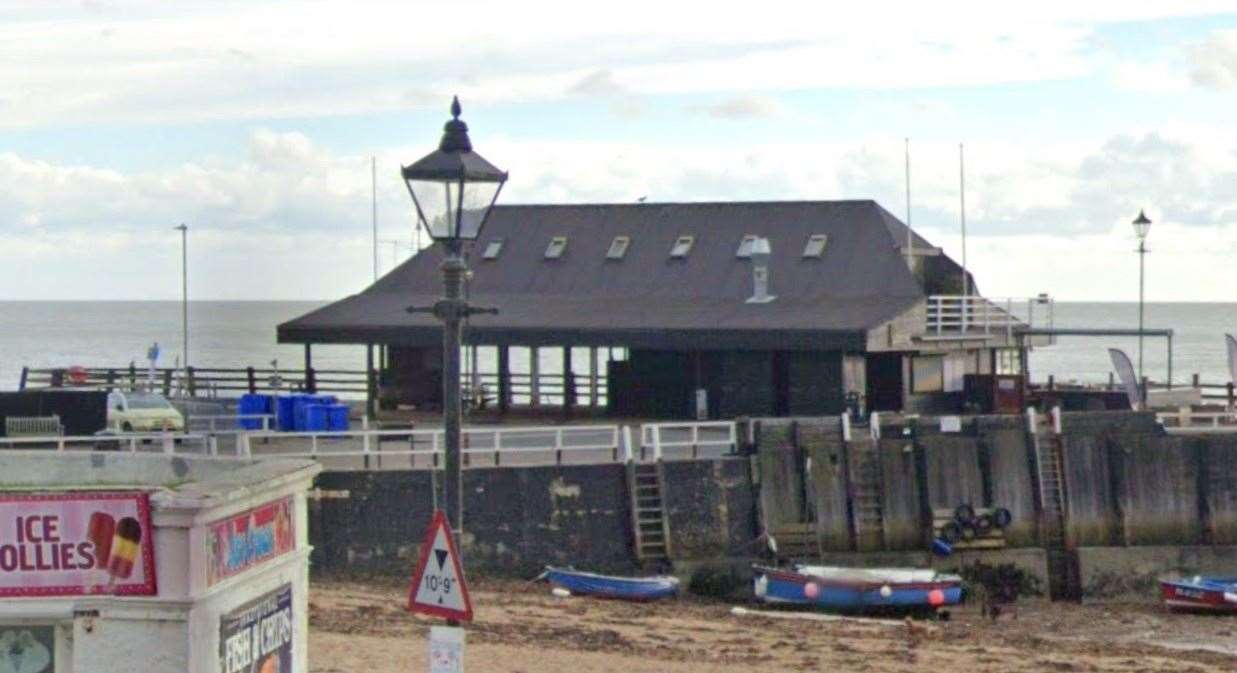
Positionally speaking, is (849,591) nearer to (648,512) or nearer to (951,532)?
(648,512)

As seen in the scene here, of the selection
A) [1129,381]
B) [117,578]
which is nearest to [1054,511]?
[1129,381]

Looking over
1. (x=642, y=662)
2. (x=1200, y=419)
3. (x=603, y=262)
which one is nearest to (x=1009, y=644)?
(x=642, y=662)

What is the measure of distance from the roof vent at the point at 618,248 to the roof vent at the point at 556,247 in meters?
1.26

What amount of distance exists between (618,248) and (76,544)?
40.9 meters

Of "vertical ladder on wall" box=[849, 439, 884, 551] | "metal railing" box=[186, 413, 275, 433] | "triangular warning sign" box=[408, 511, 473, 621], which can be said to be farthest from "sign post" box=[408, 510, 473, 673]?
"metal railing" box=[186, 413, 275, 433]

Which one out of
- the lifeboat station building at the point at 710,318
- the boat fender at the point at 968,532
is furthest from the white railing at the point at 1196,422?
the lifeboat station building at the point at 710,318

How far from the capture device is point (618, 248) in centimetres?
5572

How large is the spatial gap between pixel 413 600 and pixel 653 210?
4107 centimetres

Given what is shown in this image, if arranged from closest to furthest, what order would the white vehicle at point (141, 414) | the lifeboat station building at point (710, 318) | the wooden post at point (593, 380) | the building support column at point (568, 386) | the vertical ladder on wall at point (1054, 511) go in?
the vertical ladder on wall at point (1054, 511)
the lifeboat station building at point (710, 318)
the white vehicle at point (141, 414)
the building support column at point (568, 386)
the wooden post at point (593, 380)

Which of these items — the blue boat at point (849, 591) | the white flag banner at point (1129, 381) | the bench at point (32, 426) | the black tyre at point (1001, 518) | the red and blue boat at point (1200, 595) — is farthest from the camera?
the white flag banner at point (1129, 381)

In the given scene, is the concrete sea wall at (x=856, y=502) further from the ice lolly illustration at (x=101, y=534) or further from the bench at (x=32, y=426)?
the ice lolly illustration at (x=101, y=534)

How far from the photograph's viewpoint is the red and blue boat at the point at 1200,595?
38625mm

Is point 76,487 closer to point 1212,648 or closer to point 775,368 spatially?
point 1212,648

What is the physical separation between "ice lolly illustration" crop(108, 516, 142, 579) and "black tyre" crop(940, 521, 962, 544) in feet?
88.7
